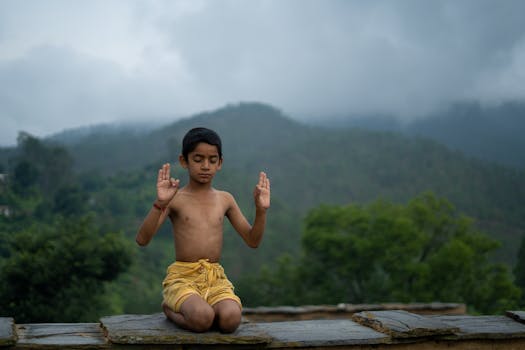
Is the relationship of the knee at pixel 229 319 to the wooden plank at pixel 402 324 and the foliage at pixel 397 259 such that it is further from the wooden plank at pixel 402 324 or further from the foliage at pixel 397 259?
the foliage at pixel 397 259

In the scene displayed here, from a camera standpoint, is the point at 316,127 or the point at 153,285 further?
the point at 316,127

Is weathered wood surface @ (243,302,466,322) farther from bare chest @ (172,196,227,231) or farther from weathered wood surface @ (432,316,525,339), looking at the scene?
bare chest @ (172,196,227,231)

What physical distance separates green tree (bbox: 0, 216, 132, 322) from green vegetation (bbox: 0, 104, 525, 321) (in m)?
0.03

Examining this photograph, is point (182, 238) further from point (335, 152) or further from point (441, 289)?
point (335, 152)

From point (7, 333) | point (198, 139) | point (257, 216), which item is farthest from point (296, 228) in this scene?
point (7, 333)

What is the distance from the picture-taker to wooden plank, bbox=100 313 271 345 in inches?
127

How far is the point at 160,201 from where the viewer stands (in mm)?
3590

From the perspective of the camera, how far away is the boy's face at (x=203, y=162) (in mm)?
3764

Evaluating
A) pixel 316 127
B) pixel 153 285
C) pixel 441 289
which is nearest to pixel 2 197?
pixel 153 285

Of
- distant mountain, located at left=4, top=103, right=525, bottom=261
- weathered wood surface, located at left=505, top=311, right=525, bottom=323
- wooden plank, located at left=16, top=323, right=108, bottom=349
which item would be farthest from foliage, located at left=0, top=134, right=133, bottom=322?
distant mountain, located at left=4, top=103, right=525, bottom=261

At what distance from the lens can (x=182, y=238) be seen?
3.82 meters

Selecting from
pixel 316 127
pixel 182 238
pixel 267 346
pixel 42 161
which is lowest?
pixel 267 346

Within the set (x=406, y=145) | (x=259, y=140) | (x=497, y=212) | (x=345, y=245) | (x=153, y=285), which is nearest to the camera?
(x=345, y=245)

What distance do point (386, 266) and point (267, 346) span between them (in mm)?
16735
